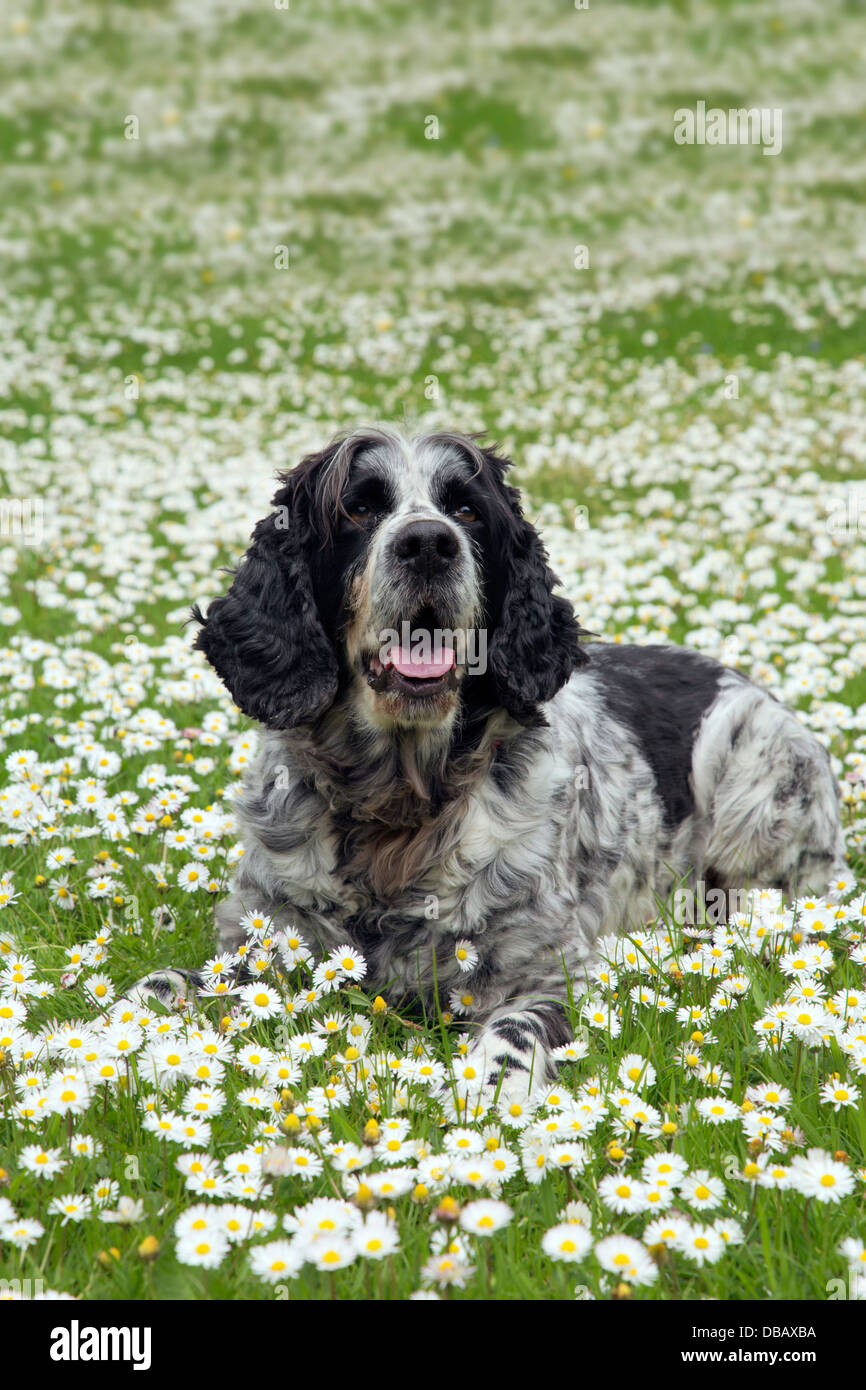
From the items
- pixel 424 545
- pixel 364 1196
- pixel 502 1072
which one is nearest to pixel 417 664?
pixel 424 545

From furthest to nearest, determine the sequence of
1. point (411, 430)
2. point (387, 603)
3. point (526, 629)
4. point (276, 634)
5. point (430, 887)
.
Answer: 1. point (411, 430)
2. point (526, 629)
3. point (276, 634)
4. point (430, 887)
5. point (387, 603)

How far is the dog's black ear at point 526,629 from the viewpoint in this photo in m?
4.58

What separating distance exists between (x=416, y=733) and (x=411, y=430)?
3.83 feet

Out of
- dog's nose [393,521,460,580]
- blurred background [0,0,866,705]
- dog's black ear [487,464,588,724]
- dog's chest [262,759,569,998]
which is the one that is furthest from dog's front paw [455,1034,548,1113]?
blurred background [0,0,866,705]

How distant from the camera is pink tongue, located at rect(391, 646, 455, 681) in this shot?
4395 millimetres

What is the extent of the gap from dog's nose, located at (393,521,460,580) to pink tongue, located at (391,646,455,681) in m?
0.30

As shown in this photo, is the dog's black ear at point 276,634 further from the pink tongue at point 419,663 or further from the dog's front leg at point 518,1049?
the dog's front leg at point 518,1049

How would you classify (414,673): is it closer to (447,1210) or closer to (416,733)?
(416,733)

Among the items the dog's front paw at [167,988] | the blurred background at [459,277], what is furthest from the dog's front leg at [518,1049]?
the blurred background at [459,277]

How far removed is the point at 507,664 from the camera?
455cm

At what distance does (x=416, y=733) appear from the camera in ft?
14.8

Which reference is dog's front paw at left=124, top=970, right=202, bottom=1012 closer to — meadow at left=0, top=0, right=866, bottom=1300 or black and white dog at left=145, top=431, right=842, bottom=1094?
black and white dog at left=145, top=431, right=842, bottom=1094
